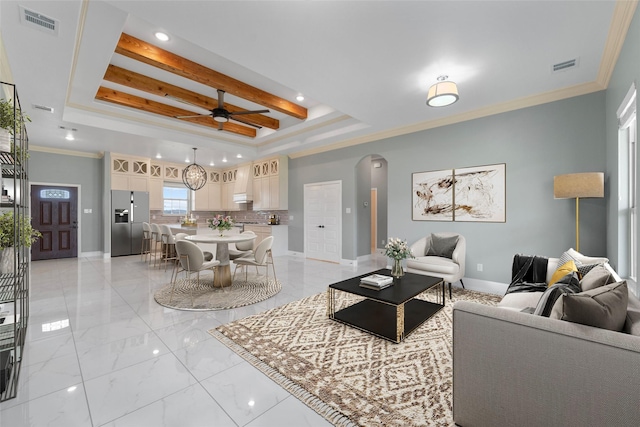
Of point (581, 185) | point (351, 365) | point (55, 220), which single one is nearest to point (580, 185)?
point (581, 185)

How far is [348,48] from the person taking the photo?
2846mm

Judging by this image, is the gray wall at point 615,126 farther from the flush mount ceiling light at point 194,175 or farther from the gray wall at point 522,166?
the flush mount ceiling light at point 194,175

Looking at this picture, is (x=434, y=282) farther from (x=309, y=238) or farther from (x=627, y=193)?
(x=309, y=238)

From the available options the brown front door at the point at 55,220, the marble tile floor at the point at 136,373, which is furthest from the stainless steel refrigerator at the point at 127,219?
the marble tile floor at the point at 136,373

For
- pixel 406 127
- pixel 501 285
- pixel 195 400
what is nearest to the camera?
pixel 195 400

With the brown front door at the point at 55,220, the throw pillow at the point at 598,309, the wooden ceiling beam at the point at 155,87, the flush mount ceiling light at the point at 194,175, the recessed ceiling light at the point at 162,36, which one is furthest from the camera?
the brown front door at the point at 55,220

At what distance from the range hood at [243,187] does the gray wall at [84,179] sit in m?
3.50

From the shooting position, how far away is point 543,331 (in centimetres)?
132

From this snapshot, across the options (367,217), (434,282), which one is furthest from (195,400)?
(367,217)

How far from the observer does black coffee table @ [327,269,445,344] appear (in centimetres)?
259

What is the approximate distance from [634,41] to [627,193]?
1.60 metres

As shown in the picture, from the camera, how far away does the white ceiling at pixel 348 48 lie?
230 cm

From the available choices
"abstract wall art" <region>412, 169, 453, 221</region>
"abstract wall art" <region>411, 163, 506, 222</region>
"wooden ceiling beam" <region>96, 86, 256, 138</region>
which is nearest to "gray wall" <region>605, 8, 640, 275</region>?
"abstract wall art" <region>411, 163, 506, 222</region>

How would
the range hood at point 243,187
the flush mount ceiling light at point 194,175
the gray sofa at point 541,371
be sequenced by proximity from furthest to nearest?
the range hood at point 243,187 < the flush mount ceiling light at point 194,175 < the gray sofa at point 541,371
